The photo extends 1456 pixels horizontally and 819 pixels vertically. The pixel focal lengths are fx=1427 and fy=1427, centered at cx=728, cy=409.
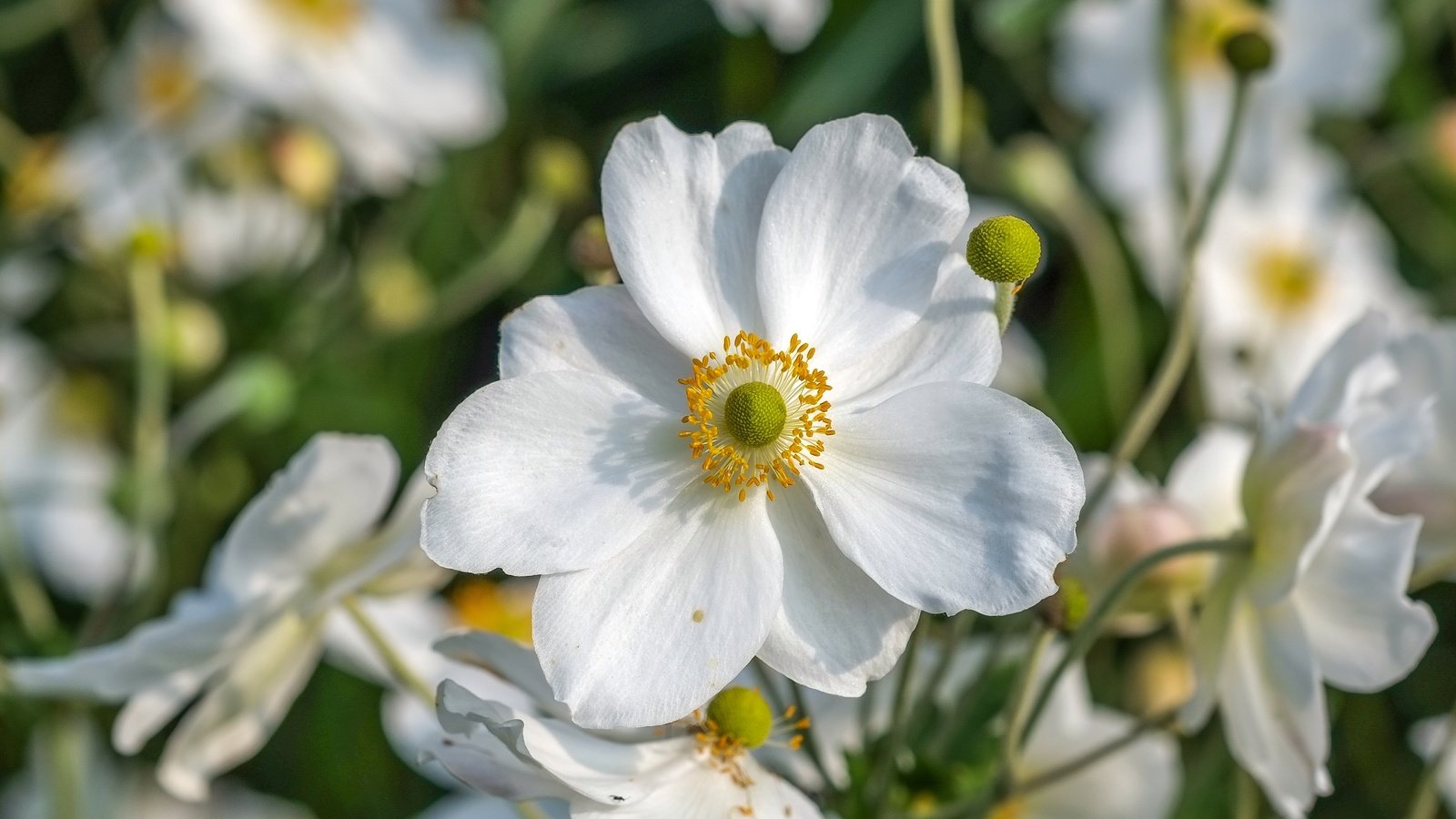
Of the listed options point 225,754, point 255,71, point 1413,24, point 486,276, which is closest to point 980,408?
point 225,754

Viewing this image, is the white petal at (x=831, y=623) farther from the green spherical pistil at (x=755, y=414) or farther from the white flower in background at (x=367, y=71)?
the white flower in background at (x=367, y=71)

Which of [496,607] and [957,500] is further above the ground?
[957,500]

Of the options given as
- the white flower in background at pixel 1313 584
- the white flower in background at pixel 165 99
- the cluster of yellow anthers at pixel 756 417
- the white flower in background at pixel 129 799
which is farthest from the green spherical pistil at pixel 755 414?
the white flower in background at pixel 165 99

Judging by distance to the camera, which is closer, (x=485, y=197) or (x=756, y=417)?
(x=756, y=417)

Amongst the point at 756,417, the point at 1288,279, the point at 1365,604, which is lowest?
the point at 1288,279

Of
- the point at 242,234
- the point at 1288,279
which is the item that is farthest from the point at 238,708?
the point at 1288,279

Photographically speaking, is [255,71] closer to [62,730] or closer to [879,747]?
[62,730]

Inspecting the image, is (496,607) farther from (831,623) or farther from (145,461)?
(831,623)
